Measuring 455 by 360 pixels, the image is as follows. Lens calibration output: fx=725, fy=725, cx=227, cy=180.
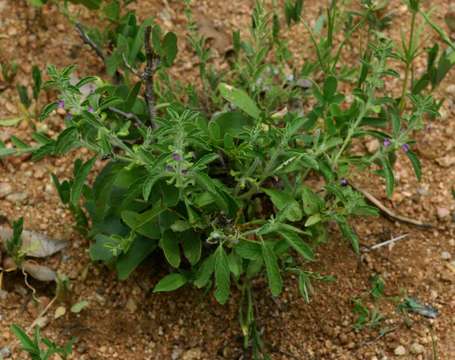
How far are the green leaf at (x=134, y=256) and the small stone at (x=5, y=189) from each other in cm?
57

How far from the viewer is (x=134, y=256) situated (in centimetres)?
239

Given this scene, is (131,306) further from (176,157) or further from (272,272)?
(176,157)

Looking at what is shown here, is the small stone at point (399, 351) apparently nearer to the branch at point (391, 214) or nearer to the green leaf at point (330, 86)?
the branch at point (391, 214)

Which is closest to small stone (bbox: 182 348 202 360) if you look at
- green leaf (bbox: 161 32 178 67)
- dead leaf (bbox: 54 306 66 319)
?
dead leaf (bbox: 54 306 66 319)

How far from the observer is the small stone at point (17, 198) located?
105 inches

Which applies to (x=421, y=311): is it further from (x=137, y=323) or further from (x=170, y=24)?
(x=170, y=24)

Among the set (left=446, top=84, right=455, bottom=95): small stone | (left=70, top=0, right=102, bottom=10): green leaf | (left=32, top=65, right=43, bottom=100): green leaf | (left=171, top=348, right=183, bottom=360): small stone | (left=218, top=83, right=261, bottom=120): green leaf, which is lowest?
(left=171, top=348, right=183, bottom=360): small stone

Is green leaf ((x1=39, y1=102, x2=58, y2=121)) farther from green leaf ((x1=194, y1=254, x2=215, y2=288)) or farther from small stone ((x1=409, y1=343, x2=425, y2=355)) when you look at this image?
small stone ((x1=409, y1=343, x2=425, y2=355))

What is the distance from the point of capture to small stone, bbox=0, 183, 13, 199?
8.77 feet

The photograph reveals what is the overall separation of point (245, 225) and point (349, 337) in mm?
557

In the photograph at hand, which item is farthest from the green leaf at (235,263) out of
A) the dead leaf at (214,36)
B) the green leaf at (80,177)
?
the dead leaf at (214,36)

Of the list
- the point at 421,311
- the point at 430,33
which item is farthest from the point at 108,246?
the point at 430,33

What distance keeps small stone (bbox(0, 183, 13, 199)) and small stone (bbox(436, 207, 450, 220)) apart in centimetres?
161

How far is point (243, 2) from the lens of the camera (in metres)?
3.29
